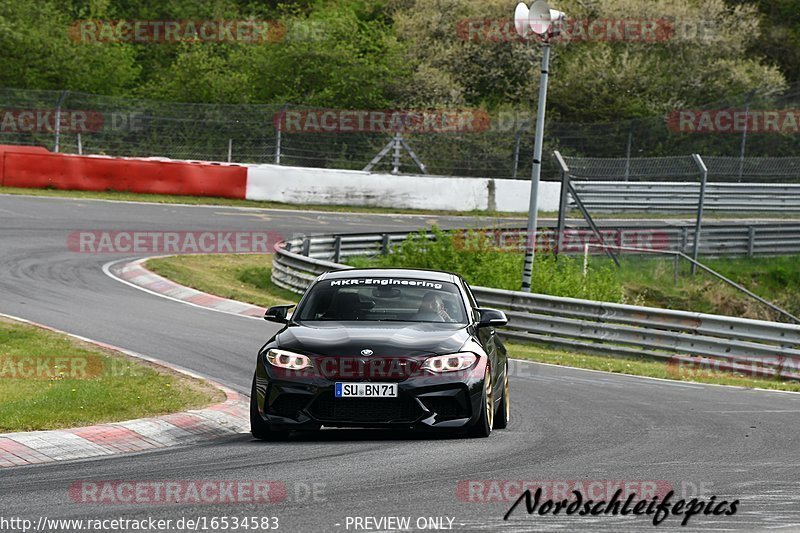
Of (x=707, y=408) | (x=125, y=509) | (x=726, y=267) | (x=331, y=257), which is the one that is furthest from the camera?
(x=726, y=267)

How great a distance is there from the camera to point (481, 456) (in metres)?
8.23

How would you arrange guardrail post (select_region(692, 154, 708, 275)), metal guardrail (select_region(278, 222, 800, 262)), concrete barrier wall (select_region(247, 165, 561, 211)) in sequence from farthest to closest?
concrete barrier wall (select_region(247, 165, 561, 211)) < metal guardrail (select_region(278, 222, 800, 262)) < guardrail post (select_region(692, 154, 708, 275))

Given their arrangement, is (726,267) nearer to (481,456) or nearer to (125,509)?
(481,456)

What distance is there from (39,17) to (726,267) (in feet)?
100

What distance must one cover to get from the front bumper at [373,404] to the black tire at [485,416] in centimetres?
15

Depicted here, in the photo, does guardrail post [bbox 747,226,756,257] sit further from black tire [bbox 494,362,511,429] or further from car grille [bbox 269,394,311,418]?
car grille [bbox 269,394,311,418]

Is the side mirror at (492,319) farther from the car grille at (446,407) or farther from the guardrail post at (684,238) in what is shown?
the guardrail post at (684,238)

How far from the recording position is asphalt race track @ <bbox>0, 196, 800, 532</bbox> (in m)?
6.33

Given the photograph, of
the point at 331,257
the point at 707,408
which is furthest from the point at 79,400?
the point at 331,257

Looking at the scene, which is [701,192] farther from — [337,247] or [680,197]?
[337,247]

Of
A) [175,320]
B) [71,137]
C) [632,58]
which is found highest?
[632,58]

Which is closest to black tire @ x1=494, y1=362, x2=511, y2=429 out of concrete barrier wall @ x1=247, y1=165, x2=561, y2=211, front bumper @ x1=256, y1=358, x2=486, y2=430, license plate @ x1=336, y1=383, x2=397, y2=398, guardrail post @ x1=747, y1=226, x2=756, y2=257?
front bumper @ x1=256, y1=358, x2=486, y2=430

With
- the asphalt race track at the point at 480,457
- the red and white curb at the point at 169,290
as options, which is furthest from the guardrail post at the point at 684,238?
the asphalt race track at the point at 480,457

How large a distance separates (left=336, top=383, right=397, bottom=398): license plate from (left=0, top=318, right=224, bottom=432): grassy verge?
→ 2.18 metres
